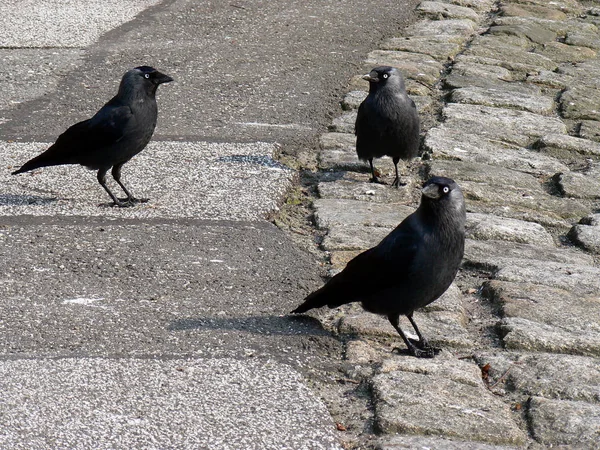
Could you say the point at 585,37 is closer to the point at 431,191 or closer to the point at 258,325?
the point at 431,191

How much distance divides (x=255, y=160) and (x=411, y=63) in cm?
245

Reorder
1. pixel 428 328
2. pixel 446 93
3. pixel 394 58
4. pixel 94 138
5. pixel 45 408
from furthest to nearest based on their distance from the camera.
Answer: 1. pixel 394 58
2. pixel 446 93
3. pixel 94 138
4. pixel 428 328
5. pixel 45 408

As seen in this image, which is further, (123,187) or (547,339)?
(123,187)

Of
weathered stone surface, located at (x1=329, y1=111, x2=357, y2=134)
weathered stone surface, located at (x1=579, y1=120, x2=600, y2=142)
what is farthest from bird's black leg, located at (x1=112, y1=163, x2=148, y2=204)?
weathered stone surface, located at (x1=579, y1=120, x2=600, y2=142)

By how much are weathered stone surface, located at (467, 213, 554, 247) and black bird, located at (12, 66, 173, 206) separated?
5.89ft

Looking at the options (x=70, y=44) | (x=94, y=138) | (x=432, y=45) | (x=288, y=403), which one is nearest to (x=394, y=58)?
(x=432, y=45)

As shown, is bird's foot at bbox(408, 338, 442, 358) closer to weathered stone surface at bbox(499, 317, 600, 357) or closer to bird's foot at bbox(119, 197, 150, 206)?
weathered stone surface at bbox(499, 317, 600, 357)

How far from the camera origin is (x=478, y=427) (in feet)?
11.2

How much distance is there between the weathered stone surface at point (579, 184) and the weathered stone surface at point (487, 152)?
0.44ft

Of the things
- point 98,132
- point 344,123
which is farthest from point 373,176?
point 98,132

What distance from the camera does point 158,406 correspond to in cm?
338

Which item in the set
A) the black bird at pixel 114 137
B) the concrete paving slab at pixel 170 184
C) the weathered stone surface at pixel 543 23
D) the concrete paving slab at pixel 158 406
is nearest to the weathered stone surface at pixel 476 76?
the weathered stone surface at pixel 543 23

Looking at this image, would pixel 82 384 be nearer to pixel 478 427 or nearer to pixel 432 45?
pixel 478 427

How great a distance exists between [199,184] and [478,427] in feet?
9.01
